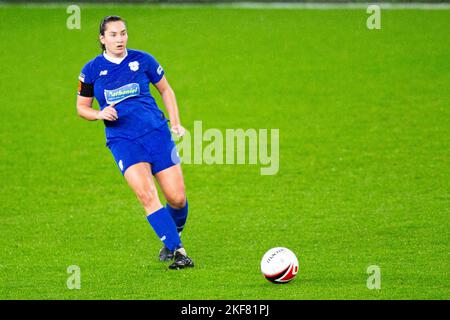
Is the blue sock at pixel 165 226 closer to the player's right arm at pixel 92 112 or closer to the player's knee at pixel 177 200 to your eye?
the player's knee at pixel 177 200

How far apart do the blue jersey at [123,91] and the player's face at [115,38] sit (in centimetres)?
14

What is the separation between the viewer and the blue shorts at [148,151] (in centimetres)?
1103

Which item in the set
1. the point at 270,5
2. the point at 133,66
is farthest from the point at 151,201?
the point at 270,5

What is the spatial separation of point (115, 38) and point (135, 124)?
2.99ft

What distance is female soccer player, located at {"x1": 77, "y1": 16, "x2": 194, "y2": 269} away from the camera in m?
11.0

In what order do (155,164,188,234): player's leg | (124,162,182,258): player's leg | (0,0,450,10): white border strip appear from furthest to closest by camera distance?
(0,0,450,10): white border strip
(155,164,188,234): player's leg
(124,162,182,258): player's leg

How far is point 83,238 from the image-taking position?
1318 cm

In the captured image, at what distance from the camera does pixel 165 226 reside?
11.1 metres

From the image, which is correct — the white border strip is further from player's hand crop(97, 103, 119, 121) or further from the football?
the football

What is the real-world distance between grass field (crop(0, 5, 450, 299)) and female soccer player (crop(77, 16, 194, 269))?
0.66 metres

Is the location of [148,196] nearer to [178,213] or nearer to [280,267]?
[178,213]

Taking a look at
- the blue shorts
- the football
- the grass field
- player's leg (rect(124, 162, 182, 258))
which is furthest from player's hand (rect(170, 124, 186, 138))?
the football

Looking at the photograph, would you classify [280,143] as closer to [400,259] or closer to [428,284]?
[400,259]

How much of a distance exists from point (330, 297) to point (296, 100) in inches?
501
